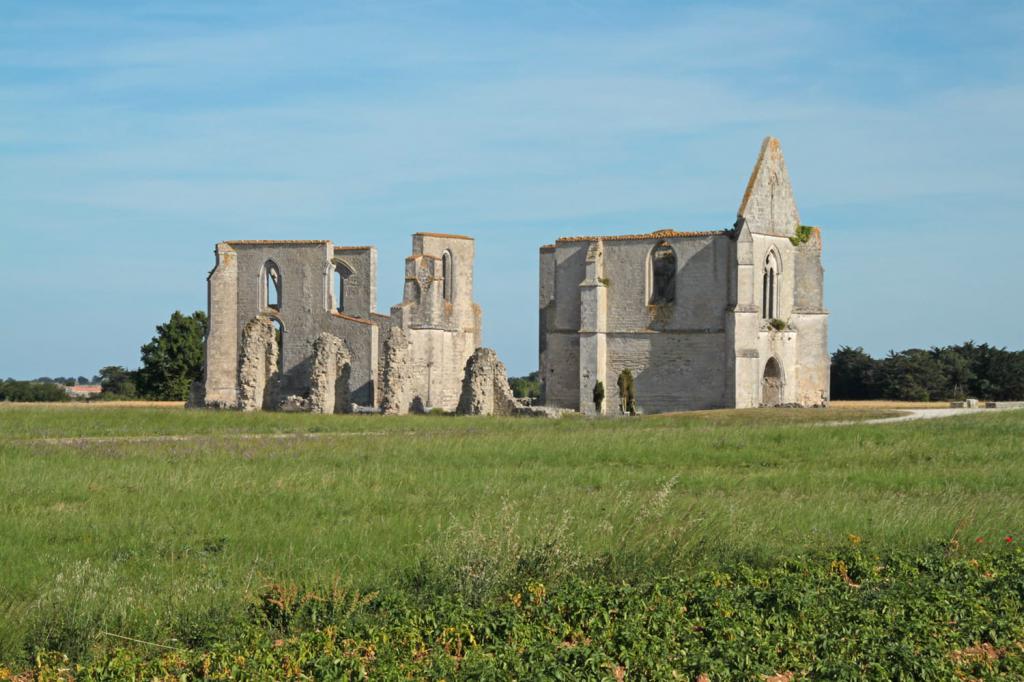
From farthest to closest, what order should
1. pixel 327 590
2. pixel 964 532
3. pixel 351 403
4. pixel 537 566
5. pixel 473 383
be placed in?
1. pixel 351 403
2. pixel 473 383
3. pixel 964 532
4. pixel 537 566
5. pixel 327 590

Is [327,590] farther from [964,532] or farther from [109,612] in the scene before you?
[964,532]

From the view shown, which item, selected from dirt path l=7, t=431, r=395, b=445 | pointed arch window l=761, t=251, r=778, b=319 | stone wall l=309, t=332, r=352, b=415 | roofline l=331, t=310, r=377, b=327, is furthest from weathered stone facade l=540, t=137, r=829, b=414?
dirt path l=7, t=431, r=395, b=445

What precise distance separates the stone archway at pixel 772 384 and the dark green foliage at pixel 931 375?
46.2ft

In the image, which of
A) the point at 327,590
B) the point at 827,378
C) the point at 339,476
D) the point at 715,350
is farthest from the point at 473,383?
the point at 327,590

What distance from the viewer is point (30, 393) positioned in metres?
70.2

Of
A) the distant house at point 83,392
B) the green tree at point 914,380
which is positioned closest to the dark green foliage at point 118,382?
the distant house at point 83,392

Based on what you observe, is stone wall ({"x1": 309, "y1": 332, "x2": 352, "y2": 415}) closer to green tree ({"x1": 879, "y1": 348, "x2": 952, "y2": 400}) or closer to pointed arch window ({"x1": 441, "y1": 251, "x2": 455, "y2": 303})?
pointed arch window ({"x1": 441, "y1": 251, "x2": 455, "y2": 303})

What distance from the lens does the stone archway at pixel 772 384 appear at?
46562 millimetres

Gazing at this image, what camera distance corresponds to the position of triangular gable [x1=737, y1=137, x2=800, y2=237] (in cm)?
4541

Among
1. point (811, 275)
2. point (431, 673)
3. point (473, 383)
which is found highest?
point (811, 275)

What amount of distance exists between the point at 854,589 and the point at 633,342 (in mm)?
35241

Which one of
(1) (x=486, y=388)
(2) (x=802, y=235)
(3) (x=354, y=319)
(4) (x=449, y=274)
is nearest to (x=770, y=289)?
(2) (x=802, y=235)

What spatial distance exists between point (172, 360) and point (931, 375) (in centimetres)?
→ 3705

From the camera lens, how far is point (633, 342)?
154ft
